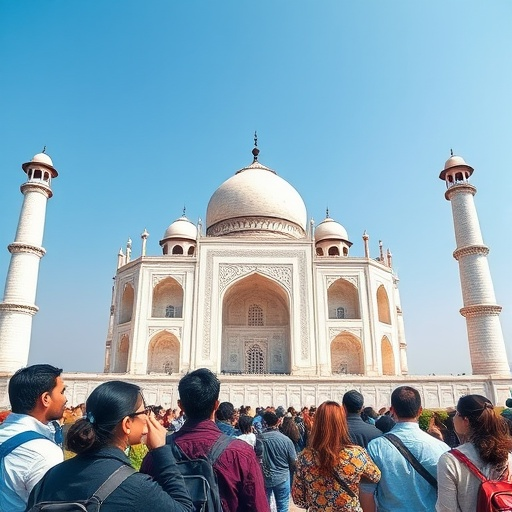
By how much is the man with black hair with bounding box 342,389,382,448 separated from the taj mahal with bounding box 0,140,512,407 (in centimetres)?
1334

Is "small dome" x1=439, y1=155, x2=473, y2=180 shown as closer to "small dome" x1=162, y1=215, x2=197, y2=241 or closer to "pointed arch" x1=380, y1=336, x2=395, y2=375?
"pointed arch" x1=380, y1=336, x2=395, y2=375

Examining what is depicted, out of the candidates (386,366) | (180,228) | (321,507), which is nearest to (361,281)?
(386,366)

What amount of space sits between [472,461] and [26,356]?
17530 mm

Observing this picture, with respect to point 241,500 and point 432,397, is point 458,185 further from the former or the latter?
point 241,500

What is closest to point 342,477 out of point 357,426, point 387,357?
point 357,426

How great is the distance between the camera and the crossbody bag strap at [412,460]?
2.29 metres

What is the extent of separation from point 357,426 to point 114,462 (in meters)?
2.22

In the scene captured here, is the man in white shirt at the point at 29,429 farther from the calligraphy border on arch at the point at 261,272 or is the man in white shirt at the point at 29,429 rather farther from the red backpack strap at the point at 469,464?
the calligraphy border on arch at the point at 261,272

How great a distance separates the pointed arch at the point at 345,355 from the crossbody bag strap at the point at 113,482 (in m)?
19.0

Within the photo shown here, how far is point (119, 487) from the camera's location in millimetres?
1347

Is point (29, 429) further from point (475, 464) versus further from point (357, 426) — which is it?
point (357, 426)

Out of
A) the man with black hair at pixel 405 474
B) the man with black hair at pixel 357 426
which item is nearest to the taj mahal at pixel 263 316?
the man with black hair at pixel 357 426

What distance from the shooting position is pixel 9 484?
5.81ft

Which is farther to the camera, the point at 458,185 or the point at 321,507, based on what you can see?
the point at 458,185
